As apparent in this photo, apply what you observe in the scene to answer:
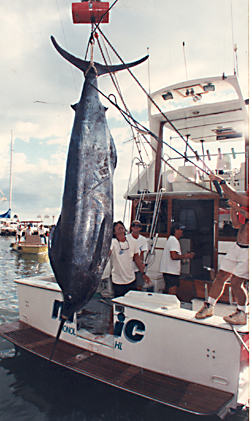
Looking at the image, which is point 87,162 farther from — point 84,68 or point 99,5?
point 99,5

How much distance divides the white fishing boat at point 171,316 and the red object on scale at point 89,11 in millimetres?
695

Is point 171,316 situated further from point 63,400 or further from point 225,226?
point 225,226

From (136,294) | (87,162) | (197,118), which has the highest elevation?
(197,118)

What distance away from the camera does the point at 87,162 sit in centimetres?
158

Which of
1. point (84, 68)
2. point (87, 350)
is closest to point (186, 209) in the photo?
point (87, 350)

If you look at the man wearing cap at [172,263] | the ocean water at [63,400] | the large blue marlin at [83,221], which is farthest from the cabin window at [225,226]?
the large blue marlin at [83,221]

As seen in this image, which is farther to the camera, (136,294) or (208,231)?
(208,231)

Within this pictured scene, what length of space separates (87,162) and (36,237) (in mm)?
24284

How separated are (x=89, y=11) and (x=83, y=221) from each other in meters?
1.17

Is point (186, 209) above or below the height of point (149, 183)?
below

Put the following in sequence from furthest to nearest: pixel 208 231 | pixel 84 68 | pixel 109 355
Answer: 1. pixel 208 231
2. pixel 109 355
3. pixel 84 68

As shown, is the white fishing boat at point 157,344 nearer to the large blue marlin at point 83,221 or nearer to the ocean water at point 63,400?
the ocean water at point 63,400

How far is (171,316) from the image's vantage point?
285cm

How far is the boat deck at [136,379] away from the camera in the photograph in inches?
98.3
